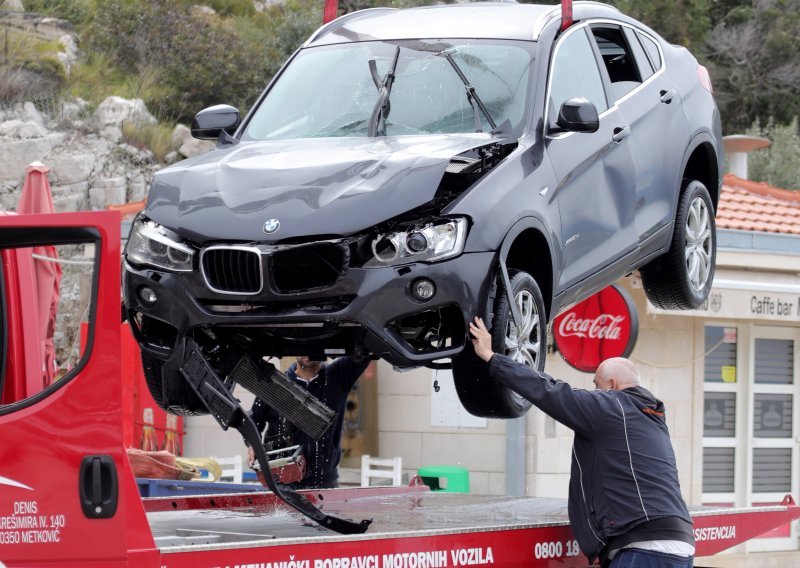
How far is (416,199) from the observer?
498 centimetres

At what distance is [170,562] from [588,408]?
2010 millimetres

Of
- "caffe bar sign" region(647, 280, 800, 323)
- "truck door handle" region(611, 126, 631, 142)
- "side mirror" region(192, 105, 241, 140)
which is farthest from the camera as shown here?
"caffe bar sign" region(647, 280, 800, 323)

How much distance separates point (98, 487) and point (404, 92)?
2415mm

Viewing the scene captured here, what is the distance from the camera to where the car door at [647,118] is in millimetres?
6691

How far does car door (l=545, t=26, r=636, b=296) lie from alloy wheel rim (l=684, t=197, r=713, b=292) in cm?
94

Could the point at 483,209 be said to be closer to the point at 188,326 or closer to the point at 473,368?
the point at 473,368

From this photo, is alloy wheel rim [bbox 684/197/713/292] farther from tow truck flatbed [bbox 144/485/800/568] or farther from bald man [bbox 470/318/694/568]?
bald man [bbox 470/318/694/568]

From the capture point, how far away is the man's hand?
513 cm

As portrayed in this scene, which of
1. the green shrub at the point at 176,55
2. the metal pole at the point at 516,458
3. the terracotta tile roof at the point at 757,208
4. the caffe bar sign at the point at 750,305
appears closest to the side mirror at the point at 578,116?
the caffe bar sign at the point at 750,305

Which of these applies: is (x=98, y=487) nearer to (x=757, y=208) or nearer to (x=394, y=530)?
(x=394, y=530)

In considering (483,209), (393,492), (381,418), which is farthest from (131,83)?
(483,209)

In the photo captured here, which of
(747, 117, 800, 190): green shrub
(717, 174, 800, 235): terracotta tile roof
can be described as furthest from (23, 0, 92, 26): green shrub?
(717, 174, 800, 235): terracotta tile roof

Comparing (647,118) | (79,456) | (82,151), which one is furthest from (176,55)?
(79,456)

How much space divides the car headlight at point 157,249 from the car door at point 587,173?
1.63 meters
